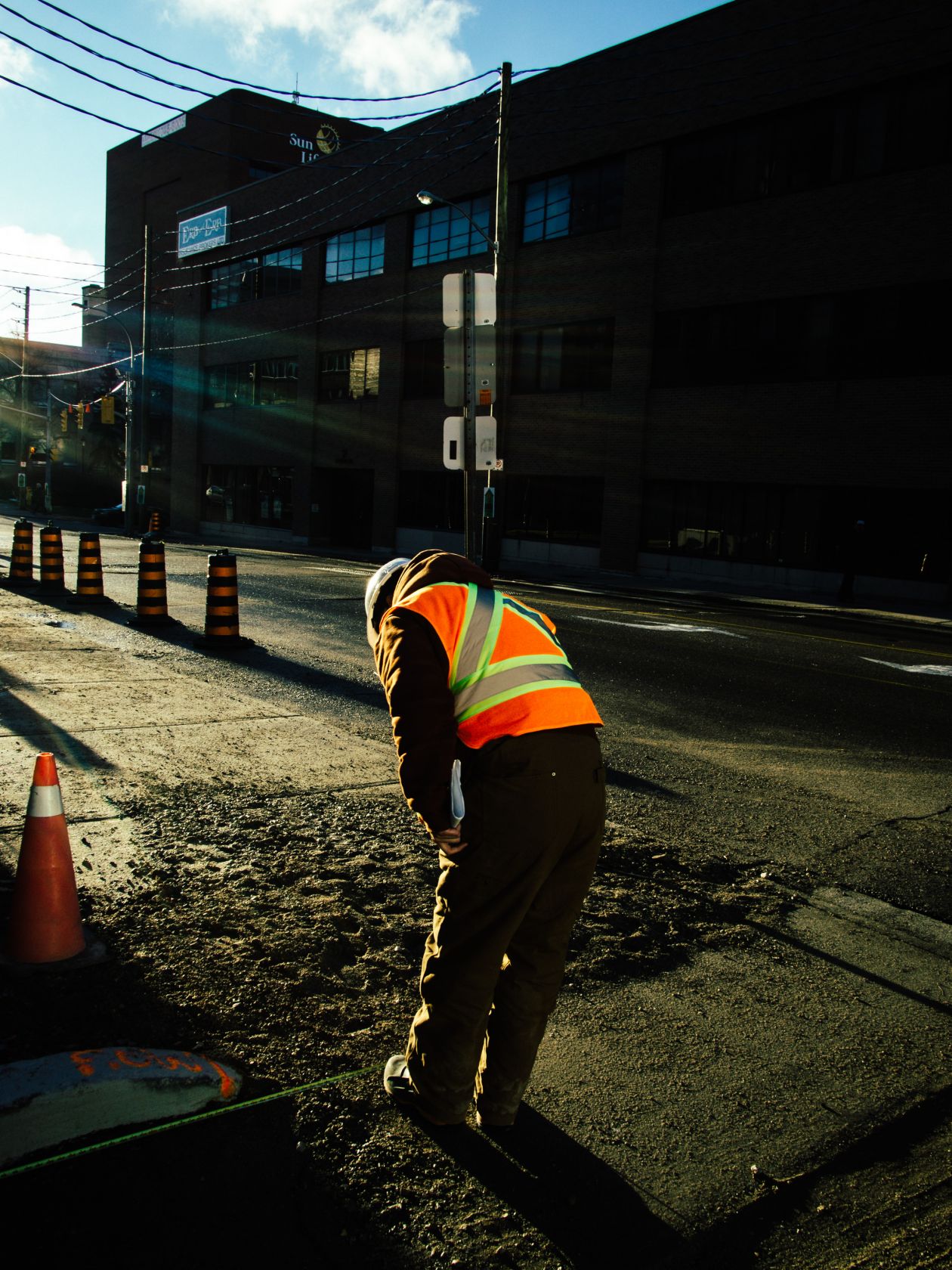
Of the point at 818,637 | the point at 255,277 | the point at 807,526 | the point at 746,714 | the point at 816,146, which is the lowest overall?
the point at 746,714

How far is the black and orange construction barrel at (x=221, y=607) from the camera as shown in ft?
35.5

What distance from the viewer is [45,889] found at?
3.72 m

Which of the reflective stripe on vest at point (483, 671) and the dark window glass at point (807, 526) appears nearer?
the reflective stripe on vest at point (483, 671)

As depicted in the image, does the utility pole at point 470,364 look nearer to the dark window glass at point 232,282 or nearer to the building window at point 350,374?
the building window at point 350,374

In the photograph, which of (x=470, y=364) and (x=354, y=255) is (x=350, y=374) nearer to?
(x=354, y=255)

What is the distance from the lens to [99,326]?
83.0m

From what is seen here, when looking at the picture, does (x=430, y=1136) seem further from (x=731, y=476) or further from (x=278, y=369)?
(x=278, y=369)

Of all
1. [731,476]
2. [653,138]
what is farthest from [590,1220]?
[653,138]

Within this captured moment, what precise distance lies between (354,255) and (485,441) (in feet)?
98.2

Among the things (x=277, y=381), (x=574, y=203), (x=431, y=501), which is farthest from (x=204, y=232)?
(x=574, y=203)

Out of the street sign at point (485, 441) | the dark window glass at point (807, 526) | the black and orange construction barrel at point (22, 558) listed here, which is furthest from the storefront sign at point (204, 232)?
the street sign at point (485, 441)

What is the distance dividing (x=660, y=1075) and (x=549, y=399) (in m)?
28.1

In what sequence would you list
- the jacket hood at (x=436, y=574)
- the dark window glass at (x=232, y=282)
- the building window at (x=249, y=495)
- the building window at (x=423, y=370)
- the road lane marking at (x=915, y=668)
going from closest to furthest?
the jacket hood at (x=436, y=574), the road lane marking at (x=915, y=668), the building window at (x=423, y=370), the building window at (x=249, y=495), the dark window glass at (x=232, y=282)

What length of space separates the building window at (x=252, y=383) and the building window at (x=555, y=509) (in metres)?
14.0
